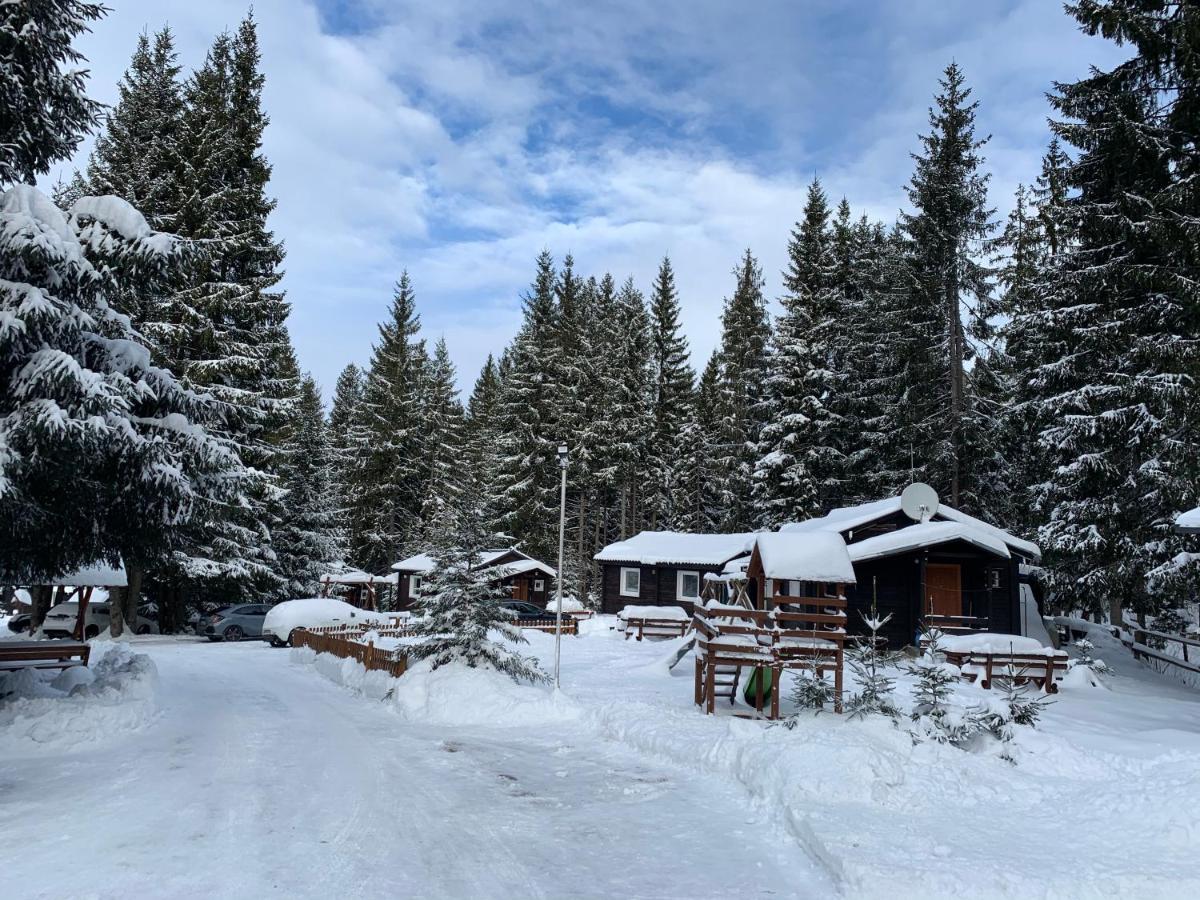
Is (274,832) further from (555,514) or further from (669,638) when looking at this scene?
(555,514)

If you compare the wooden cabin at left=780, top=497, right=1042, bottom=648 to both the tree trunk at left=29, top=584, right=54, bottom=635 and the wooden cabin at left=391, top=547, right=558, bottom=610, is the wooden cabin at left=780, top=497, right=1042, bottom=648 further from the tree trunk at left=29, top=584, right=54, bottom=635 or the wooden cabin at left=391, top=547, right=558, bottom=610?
the wooden cabin at left=391, top=547, right=558, bottom=610

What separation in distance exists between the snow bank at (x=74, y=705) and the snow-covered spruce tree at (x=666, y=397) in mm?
41651

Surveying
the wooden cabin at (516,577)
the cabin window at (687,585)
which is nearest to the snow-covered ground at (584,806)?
the cabin window at (687,585)

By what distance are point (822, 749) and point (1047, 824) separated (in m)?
2.32

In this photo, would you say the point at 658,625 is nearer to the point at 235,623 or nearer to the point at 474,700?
the point at 474,700

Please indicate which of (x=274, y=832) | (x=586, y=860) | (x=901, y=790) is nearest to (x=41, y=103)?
(x=274, y=832)

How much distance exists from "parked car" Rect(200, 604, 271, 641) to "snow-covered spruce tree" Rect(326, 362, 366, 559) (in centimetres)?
1258

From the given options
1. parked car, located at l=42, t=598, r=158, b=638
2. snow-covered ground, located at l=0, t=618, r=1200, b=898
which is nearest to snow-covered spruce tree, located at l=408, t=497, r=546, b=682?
snow-covered ground, located at l=0, t=618, r=1200, b=898

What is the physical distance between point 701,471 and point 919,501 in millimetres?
27579

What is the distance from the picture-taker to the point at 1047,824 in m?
7.50

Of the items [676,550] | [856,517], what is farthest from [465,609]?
[676,550]

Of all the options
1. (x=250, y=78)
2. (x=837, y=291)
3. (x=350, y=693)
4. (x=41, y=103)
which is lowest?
(x=350, y=693)

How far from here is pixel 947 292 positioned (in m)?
31.0

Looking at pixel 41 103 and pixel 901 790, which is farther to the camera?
pixel 41 103
